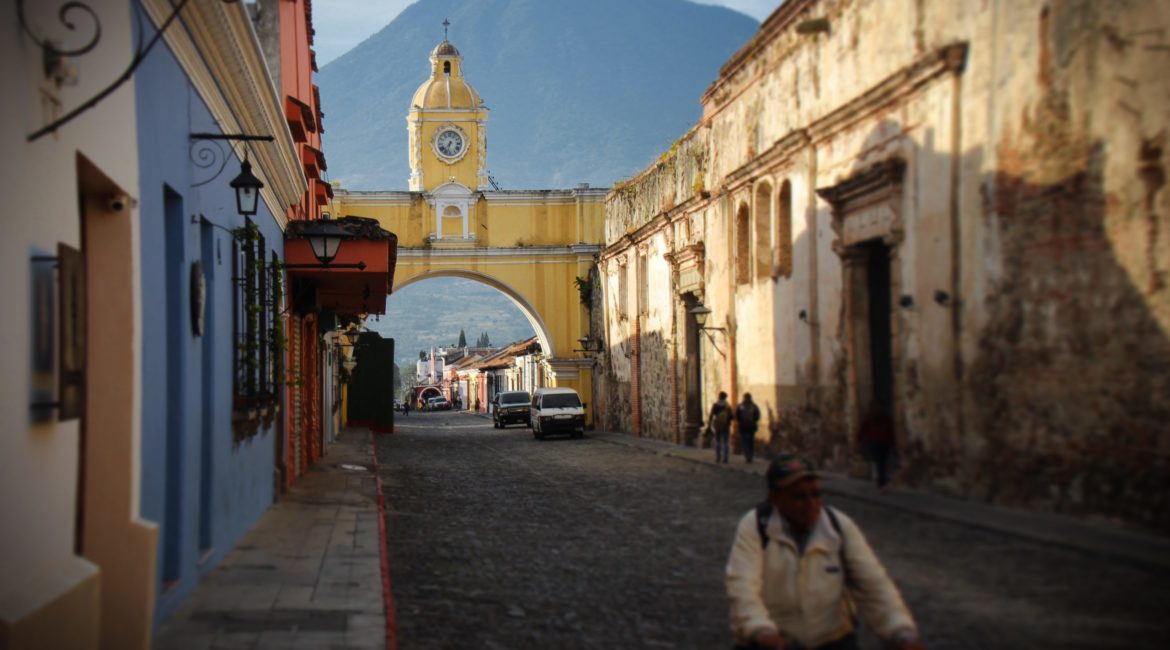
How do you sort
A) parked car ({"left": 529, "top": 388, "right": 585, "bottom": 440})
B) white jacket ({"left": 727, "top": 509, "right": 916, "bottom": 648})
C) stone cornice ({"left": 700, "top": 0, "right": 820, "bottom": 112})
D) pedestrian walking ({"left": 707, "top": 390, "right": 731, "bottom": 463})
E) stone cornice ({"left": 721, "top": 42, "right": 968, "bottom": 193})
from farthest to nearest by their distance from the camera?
parked car ({"left": 529, "top": 388, "right": 585, "bottom": 440}) < pedestrian walking ({"left": 707, "top": 390, "right": 731, "bottom": 463}) < stone cornice ({"left": 700, "top": 0, "right": 820, "bottom": 112}) < stone cornice ({"left": 721, "top": 42, "right": 968, "bottom": 193}) < white jacket ({"left": 727, "top": 509, "right": 916, "bottom": 648})

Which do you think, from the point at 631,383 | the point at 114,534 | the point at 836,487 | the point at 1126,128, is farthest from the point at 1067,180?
the point at 631,383

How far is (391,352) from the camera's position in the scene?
39906mm

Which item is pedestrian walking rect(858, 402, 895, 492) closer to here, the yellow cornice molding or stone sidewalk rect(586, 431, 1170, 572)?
stone sidewalk rect(586, 431, 1170, 572)

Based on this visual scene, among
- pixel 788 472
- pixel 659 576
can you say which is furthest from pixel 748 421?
pixel 788 472

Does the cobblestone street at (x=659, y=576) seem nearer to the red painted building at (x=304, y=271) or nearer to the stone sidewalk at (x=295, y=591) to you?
the stone sidewalk at (x=295, y=591)

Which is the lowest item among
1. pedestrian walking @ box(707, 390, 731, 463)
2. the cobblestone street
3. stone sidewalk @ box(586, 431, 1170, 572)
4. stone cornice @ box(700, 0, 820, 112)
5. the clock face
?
the cobblestone street

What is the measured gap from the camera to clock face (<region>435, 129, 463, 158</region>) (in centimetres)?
4547

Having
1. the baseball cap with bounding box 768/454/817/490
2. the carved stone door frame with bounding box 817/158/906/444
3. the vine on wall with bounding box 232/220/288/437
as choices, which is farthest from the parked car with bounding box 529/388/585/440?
the baseball cap with bounding box 768/454/817/490

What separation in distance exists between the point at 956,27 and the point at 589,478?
336 inches

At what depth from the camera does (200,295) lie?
29.6 feet

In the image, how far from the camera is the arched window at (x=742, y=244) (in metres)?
22.8

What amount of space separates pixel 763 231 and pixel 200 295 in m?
13.8

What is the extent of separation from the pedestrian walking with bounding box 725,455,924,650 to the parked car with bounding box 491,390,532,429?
A: 128 feet

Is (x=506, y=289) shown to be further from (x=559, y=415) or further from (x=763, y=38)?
(x=763, y=38)
